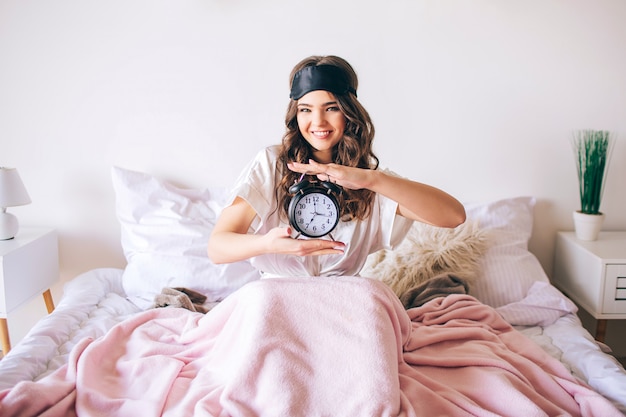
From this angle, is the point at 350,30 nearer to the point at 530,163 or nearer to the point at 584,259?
the point at 530,163

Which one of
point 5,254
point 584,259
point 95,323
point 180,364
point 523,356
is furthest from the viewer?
point 584,259

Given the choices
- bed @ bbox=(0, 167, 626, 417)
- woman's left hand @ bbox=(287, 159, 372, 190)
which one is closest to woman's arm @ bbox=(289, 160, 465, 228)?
woman's left hand @ bbox=(287, 159, 372, 190)

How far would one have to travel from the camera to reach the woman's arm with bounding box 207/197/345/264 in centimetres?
140

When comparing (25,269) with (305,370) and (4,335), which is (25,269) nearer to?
(4,335)

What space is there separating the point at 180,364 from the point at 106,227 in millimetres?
1310

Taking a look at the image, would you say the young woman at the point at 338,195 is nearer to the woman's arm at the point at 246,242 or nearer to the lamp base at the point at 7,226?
the woman's arm at the point at 246,242

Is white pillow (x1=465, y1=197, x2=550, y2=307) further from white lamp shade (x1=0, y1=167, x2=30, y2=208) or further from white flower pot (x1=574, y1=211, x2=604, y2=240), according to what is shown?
white lamp shade (x1=0, y1=167, x2=30, y2=208)

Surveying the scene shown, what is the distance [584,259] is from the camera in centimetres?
229

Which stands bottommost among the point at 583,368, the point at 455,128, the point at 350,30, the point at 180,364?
the point at 583,368

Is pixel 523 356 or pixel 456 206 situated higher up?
pixel 456 206

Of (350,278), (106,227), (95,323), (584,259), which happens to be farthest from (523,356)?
(106,227)

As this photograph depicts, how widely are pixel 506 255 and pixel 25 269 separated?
191cm

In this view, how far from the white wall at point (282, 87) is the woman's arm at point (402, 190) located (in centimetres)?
90

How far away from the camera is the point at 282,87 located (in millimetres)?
2434
